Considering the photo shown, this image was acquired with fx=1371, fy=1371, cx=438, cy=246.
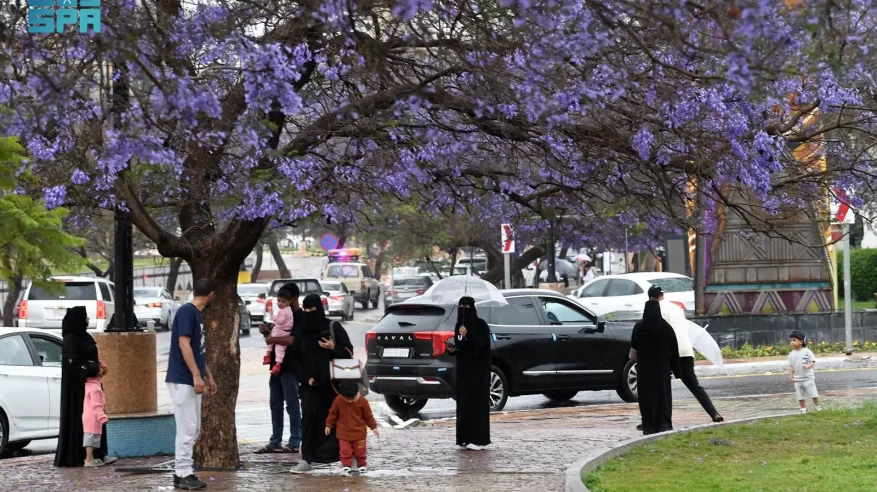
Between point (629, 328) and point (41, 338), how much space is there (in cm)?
840

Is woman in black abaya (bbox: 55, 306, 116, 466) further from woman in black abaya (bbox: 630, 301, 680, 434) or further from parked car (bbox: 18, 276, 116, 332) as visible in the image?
parked car (bbox: 18, 276, 116, 332)

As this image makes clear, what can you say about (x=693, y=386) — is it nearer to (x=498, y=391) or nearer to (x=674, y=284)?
(x=498, y=391)

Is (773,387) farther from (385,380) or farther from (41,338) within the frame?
(41,338)

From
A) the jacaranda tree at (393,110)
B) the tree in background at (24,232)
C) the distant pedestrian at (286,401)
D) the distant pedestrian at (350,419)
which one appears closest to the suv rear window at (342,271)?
the tree in background at (24,232)

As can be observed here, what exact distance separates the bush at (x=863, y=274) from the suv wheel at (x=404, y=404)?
1051 inches

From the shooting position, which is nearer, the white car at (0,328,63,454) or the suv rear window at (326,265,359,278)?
the white car at (0,328,63,454)

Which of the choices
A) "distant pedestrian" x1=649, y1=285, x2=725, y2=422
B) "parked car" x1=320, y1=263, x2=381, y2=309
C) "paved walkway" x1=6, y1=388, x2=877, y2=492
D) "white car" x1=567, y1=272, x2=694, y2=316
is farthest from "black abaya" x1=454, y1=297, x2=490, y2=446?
"parked car" x1=320, y1=263, x2=381, y2=309

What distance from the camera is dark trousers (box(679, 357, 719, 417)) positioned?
15.9 meters

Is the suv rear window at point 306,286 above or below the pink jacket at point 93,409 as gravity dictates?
above

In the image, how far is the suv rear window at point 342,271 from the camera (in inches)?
2288

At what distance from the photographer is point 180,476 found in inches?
451

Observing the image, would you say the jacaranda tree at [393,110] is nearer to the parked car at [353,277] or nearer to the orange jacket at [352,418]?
the orange jacket at [352,418]

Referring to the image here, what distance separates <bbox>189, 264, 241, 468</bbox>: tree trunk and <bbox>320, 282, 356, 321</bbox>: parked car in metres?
32.0

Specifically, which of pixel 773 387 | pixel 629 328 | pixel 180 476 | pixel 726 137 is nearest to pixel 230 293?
pixel 180 476
